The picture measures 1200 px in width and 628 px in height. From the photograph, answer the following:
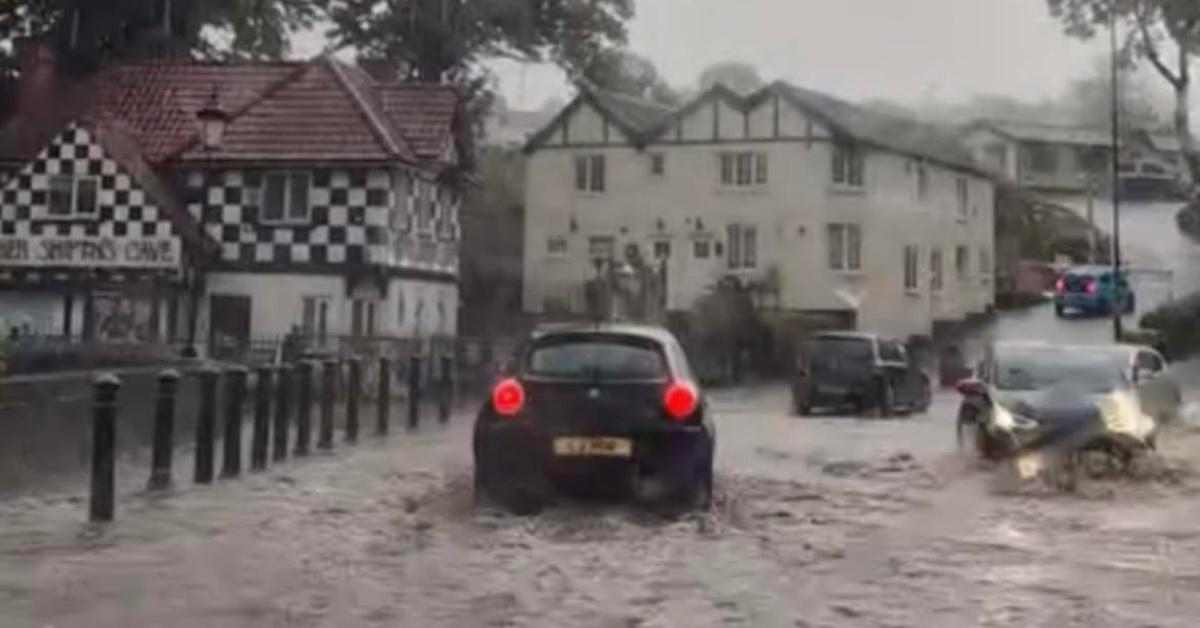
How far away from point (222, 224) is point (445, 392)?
10808 mm

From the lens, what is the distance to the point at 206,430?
14625 millimetres

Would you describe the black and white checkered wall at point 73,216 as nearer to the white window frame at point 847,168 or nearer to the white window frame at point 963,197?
the white window frame at point 847,168

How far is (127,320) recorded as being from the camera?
33.5 m

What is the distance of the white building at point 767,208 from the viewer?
148 feet

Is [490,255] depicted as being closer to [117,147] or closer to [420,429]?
[117,147]

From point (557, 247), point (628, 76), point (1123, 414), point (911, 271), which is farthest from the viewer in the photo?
point (628, 76)

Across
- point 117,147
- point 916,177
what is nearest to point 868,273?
point 916,177

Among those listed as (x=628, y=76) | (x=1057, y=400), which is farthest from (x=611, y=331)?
(x=628, y=76)

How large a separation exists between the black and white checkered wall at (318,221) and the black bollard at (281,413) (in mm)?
16563

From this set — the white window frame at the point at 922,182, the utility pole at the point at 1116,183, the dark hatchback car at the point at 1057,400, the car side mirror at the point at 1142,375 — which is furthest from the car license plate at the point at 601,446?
the white window frame at the point at 922,182

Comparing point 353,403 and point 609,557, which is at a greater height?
point 353,403

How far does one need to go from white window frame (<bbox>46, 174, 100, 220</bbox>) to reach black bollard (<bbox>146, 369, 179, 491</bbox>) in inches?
838

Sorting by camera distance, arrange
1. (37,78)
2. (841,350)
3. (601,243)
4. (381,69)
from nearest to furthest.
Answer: (841,350)
(37,78)
(381,69)
(601,243)

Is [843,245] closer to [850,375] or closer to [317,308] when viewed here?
[850,375]
